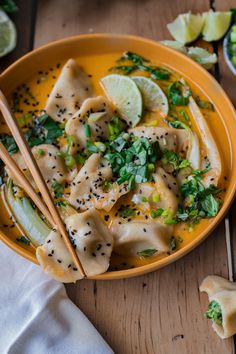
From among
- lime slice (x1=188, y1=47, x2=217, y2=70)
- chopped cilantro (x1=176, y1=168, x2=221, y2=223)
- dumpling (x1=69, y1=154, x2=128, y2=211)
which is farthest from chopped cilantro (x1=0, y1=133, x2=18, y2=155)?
lime slice (x1=188, y1=47, x2=217, y2=70)

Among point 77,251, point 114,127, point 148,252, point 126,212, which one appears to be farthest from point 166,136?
point 77,251

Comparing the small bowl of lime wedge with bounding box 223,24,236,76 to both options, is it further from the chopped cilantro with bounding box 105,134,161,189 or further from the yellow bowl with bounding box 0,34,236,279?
the chopped cilantro with bounding box 105,134,161,189

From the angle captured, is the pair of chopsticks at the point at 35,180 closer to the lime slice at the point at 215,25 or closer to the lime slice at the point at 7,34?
the lime slice at the point at 7,34

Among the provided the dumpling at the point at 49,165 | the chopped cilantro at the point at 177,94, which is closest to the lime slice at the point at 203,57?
the chopped cilantro at the point at 177,94

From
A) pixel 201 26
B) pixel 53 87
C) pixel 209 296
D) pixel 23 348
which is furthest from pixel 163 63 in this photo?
pixel 23 348

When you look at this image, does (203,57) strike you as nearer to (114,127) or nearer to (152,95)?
(152,95)

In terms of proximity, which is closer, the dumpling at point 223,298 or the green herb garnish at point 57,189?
the dumpling at point 223,298

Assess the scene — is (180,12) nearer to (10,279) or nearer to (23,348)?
(10,279)
